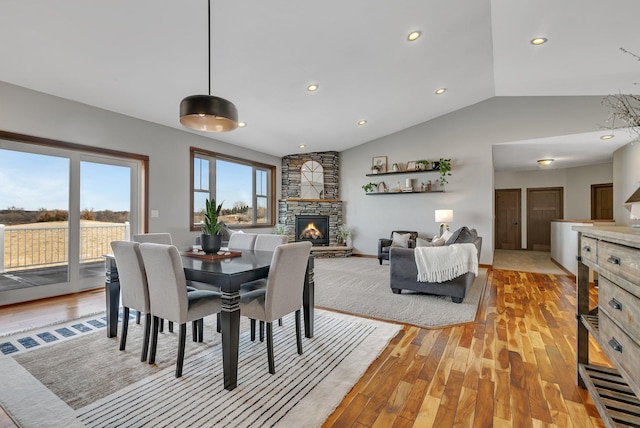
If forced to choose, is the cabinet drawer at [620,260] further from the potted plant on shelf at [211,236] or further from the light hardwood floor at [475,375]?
the potted plant on shelf at [211,236]

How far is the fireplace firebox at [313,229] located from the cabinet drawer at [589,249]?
608 centimetres

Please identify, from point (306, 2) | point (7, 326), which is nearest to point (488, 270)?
point (306, 2)

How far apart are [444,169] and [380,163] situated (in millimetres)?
1599

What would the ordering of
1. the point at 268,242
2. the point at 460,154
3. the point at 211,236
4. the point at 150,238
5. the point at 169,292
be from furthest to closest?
the point at 460,154 → the point at 268,242 → the point at 150,238 → the point at 211,236 → the point at 169,292

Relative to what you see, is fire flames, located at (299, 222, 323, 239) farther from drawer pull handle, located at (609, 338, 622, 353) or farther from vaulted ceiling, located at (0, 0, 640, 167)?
drawer pull handle, located at (609, 338, 622, 353)

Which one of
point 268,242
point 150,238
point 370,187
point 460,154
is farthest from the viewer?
point 370,187

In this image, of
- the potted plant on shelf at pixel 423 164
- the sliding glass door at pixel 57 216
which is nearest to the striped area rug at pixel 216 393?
the sliding glass door at pixel 57 216

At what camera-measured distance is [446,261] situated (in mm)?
3615

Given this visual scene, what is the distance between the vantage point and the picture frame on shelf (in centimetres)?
732

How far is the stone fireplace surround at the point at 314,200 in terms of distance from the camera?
7.66 metres

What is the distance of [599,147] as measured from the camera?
5895 millimetres

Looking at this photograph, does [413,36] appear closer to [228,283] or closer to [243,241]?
[243,241]

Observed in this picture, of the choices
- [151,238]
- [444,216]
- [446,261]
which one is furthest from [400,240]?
[151,238]

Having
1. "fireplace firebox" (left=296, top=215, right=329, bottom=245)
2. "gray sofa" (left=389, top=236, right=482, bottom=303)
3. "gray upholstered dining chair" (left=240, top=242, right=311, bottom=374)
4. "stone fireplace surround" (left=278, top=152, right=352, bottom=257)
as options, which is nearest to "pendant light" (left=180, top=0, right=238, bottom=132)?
"gray upholstered dining chair" (left=240, top=242, right=311, bottom=374)
